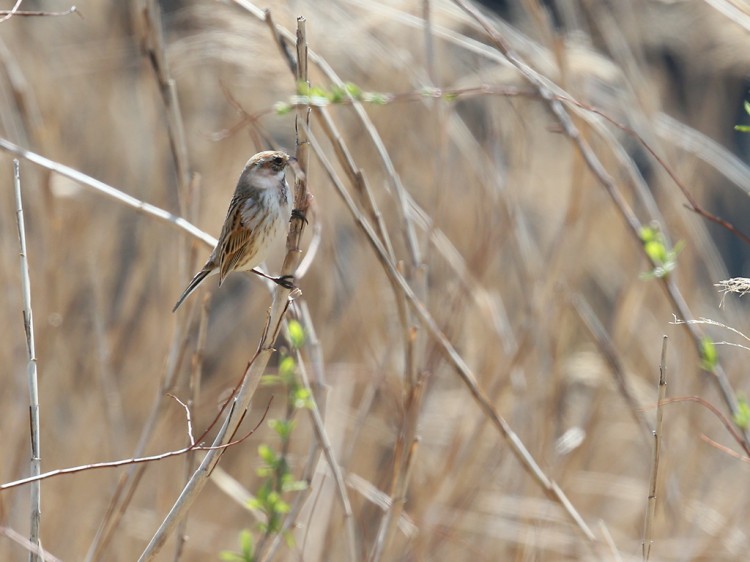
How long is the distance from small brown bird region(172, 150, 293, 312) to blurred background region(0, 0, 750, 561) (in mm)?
110

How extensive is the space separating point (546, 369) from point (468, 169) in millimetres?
1034

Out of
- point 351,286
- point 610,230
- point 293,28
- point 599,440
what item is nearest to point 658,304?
point 610,230

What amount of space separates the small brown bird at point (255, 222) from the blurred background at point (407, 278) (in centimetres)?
11

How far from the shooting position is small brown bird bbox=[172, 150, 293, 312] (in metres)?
2.37

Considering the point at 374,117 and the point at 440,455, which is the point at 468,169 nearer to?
the point at 374,117

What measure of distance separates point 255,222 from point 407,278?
22.4 inches

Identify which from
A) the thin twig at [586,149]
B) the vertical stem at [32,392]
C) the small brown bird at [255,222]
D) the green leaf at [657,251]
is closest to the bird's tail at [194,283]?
the small brown bird at [255,222]

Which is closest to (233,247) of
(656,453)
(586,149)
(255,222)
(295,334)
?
(255,222)

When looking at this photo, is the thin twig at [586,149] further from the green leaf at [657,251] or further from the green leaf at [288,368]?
the green leaf at [288,368]

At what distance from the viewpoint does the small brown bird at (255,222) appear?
7.77ft

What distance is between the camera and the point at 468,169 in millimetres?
3914

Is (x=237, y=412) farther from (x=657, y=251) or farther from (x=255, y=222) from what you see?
(x=657, y=251)

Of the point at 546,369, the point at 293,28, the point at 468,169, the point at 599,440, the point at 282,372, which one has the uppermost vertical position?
the point at 293,28

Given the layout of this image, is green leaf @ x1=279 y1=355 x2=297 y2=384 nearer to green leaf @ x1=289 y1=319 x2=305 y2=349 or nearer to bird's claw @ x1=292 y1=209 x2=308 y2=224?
green leaf @ x1=289 y1=319 x2=305 y2=349
